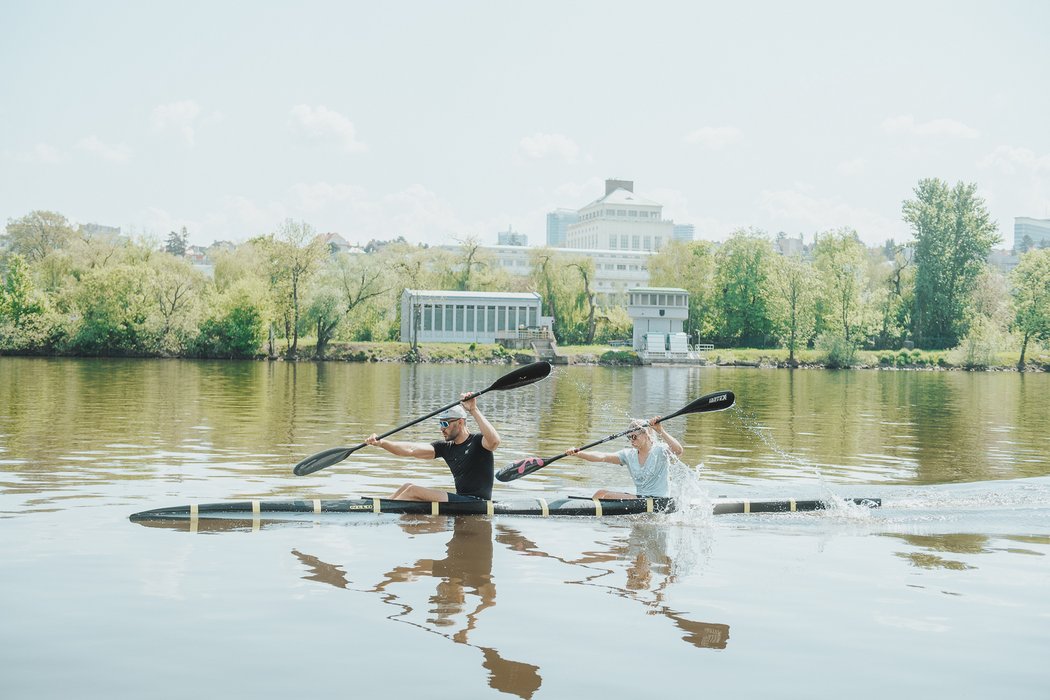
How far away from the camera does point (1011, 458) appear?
22.4 meters

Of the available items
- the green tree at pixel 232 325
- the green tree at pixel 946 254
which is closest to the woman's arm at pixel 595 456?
the green tree at pixel 232 325

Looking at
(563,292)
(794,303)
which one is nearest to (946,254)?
(794,303)

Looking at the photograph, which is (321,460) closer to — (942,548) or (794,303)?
(942,548)

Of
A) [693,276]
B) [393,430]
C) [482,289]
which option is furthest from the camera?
[693,276]

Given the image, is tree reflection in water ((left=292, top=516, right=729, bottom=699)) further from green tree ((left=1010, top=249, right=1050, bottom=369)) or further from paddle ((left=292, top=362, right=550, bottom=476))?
green tree ((left=1010, top=249, right=1050, bottom=369))

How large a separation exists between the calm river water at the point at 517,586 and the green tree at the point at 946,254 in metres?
85.0

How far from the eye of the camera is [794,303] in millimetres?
94812

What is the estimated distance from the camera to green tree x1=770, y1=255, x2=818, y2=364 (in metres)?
94.8

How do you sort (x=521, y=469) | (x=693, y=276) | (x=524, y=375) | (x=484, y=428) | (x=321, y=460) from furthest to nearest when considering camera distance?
(x=693, y=276)
(x=524, y=375)
(x=521, y=469)
(x=321, y=460)
(x=484, y=428)

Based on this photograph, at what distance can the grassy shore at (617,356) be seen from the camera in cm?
8156

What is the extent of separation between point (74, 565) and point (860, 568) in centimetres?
837

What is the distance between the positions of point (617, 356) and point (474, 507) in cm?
7181

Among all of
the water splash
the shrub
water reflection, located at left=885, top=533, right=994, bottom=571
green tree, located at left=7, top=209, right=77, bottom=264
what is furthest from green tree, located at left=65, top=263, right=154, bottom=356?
water reflection, located at left=885, top=533, right=994, bottom=571

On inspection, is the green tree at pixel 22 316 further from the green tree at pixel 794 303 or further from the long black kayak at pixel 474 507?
the long black kayak at pixel 474 507
